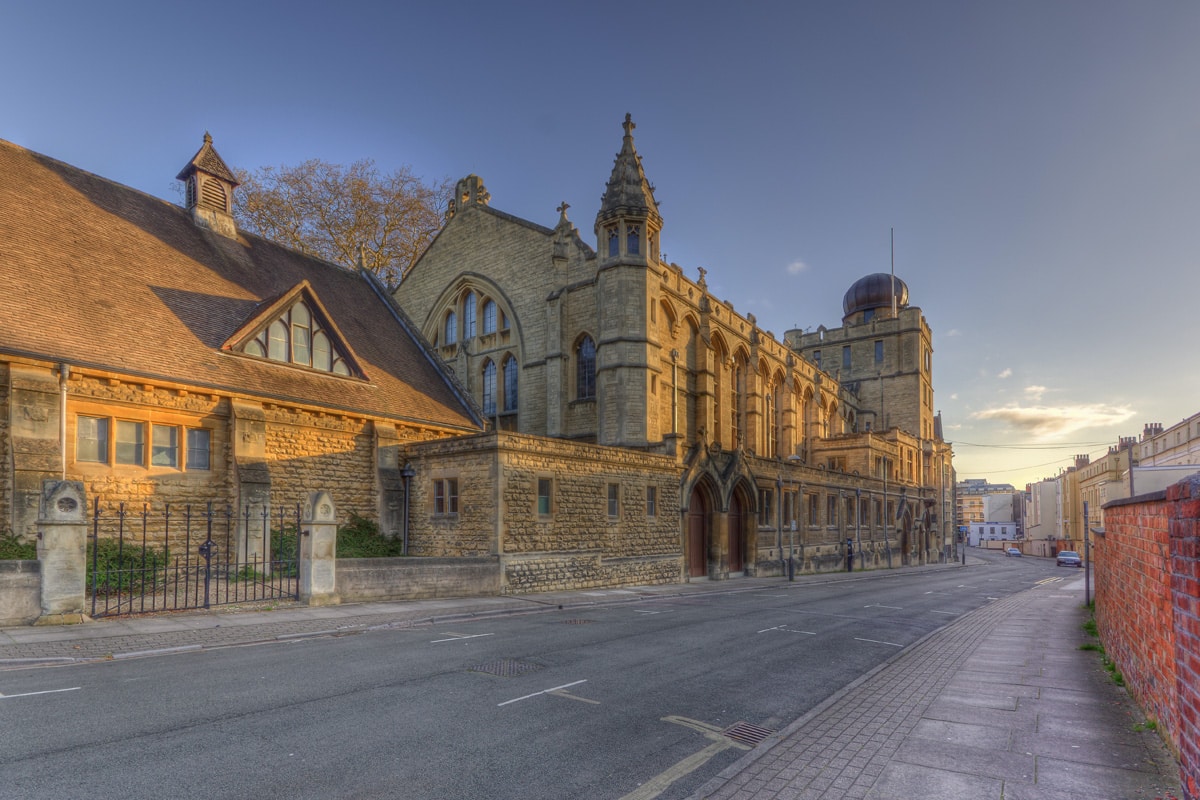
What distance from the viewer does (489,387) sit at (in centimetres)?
3656

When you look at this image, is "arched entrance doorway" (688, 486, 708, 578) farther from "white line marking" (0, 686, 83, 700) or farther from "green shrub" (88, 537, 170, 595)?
"white line marking" (0, 686, 83, 700)

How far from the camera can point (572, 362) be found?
3253cm

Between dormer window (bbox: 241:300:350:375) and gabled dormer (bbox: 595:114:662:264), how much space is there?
12.4 m

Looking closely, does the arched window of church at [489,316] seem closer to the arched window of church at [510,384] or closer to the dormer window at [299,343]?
the arched window of church at [510,384]

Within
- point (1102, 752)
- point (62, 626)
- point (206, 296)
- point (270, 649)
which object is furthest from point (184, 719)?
point (206, 296)

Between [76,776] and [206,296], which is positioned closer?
[76,776]

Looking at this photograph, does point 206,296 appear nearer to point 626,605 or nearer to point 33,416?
point 33,416

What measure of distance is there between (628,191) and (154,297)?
18.5 metres

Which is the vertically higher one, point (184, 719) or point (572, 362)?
point (572, 362)

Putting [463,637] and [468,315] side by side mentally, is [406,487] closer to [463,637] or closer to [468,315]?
[463,637]

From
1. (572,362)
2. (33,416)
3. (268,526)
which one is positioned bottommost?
(268,526)

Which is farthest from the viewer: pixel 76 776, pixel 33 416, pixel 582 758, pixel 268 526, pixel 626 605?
pixel 626 605

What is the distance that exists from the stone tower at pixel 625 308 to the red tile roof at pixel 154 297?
19.5 ft

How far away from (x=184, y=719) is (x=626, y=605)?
43.4 ft
